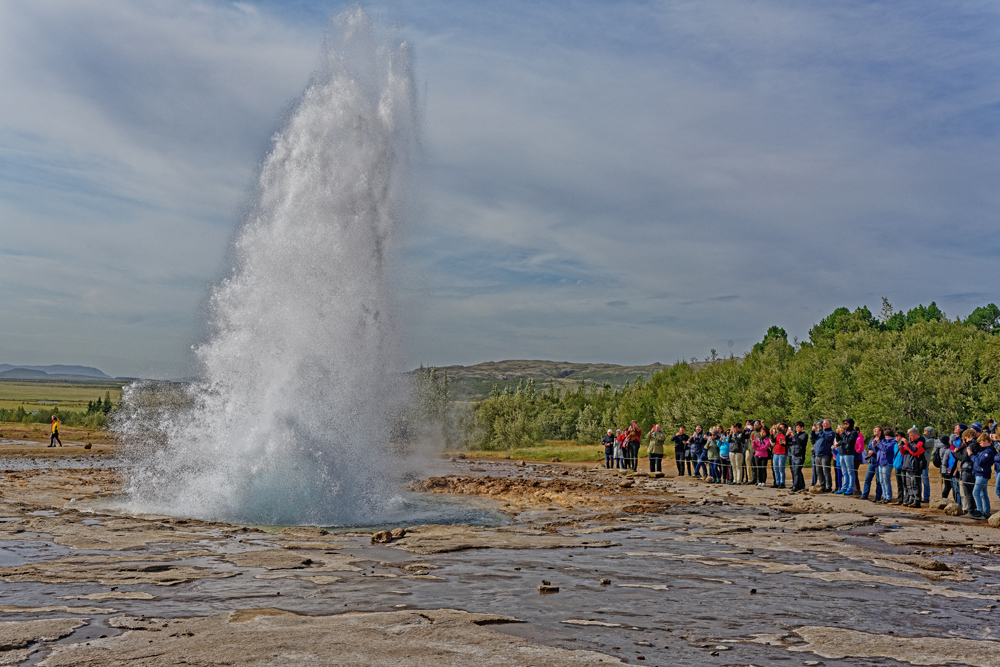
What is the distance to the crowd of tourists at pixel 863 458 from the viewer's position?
55.9 ft

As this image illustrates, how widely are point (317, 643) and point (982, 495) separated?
49.9 ft

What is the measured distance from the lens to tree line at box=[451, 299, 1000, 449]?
31953 mm

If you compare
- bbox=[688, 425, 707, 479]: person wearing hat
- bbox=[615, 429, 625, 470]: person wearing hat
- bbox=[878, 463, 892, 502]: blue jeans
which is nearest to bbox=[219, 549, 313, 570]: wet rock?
bbox=[878, 463, 892, 502]: blue jeans

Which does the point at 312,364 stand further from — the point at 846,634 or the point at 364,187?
the point at 846,634

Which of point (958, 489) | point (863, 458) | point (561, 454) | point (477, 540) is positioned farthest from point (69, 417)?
point (958, 489)

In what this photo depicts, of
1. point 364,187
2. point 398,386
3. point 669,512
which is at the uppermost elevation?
point 364,187

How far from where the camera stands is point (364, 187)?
69.4 feet

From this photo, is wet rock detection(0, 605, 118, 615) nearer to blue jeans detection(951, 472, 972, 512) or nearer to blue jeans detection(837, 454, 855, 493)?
blue jeans detection(951, 472, 972, 512)

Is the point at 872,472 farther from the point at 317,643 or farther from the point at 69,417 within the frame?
the point at 69,417

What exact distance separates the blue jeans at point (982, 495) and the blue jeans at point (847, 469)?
448cm

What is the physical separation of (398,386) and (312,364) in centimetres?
364

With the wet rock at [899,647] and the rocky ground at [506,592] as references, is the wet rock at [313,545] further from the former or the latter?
the wet rock at [899,647]

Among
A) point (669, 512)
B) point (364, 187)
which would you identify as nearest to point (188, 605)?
point (669, 512)

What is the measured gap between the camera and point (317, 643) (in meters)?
7.19
